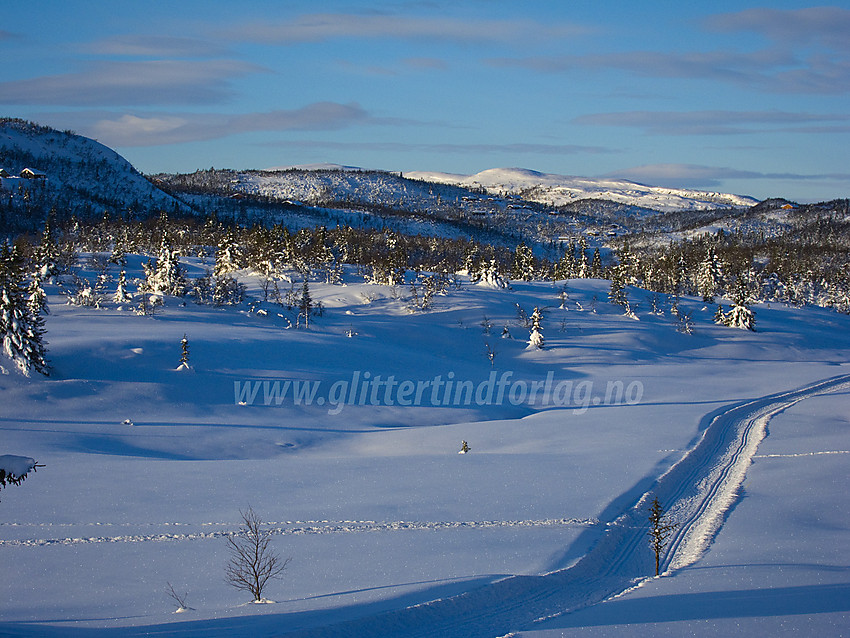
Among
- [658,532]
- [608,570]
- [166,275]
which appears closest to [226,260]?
[166,275]

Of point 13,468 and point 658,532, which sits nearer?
point 13,468

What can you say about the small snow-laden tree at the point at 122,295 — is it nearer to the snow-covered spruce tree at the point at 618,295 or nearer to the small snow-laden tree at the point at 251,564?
the small snow-laden tree at the point at 251,564

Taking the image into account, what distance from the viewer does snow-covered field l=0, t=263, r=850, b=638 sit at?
1099 centimetres

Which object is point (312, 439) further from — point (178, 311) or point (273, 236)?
point (273, 236)

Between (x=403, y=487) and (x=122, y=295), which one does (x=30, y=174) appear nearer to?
(x=122, y=295)

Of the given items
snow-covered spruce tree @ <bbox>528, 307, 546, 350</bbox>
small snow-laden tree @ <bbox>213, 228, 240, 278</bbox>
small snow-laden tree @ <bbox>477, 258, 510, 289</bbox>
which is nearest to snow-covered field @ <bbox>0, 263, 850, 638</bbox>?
snow-covered spruce tree @ <bbox>528, 307, 546, 350</bbox>

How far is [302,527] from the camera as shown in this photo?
15.2 meters

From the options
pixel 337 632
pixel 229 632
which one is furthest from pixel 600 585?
pixel 229 632

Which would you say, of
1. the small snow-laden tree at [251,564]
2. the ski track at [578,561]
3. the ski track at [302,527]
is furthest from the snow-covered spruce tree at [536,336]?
the small snow-laden tree at [251,564]

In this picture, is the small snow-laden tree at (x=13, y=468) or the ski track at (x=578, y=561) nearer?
the small snow-laden tree at (x=13, y=468)

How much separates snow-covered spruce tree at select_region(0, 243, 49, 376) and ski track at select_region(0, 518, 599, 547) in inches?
656

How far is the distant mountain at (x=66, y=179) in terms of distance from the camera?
124 m

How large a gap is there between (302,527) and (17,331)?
20.3 meters

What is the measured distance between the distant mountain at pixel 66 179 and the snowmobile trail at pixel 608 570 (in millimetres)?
116215
